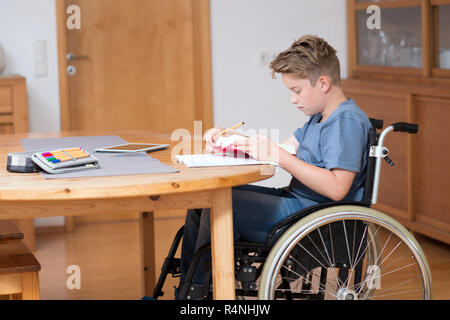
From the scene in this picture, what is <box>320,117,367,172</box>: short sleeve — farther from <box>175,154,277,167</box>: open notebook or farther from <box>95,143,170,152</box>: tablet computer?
<box>95,143,170,152</box>: tablet computer

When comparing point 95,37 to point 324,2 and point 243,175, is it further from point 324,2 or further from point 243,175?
point 243,175

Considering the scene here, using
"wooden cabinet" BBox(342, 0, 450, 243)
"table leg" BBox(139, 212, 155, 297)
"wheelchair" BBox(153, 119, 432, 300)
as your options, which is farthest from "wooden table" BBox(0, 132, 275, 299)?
"wooden cabinet" BBox(342, 0, 450, 243)

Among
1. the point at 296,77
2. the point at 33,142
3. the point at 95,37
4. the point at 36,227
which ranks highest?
the point at 95,37

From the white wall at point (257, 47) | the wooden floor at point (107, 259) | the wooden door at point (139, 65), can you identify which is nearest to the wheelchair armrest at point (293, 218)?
the wooden floor at point (107, 259)

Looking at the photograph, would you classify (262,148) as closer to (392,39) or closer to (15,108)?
(15,108)

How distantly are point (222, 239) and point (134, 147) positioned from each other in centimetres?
56

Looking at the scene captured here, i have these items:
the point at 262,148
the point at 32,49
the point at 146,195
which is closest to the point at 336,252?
the point at 262,148

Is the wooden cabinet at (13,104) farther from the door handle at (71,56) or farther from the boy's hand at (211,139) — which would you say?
the boy's hand at (211,139)

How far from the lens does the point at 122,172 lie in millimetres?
1924

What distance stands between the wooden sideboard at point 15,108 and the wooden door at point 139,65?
1.53 ft

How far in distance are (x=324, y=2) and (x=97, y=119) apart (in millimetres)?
1641

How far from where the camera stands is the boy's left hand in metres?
2.04

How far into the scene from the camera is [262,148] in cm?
206

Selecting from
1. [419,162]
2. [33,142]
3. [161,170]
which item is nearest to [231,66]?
[419,162]
